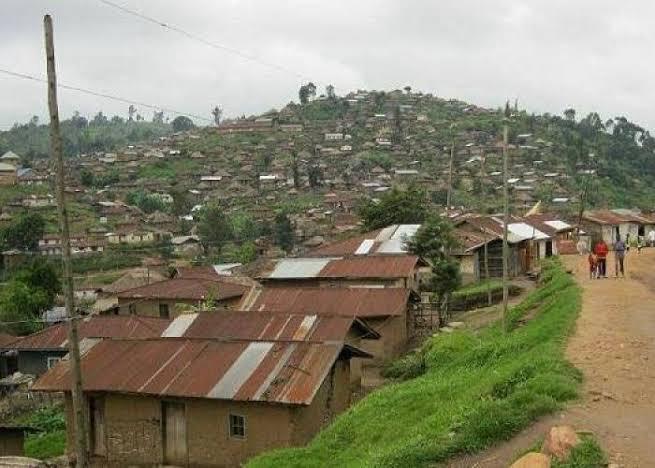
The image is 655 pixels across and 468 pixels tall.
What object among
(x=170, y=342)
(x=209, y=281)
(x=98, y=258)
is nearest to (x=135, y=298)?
(x=209, y=281)

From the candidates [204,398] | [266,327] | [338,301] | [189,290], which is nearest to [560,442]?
[204,398]

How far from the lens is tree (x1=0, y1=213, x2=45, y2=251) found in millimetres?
72188

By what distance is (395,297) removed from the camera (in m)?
29.2

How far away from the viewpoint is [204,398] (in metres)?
17.1

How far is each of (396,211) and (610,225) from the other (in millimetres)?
16387

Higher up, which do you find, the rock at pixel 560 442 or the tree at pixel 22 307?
the rock at pixel 560 442

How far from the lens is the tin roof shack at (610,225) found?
53.9 meters

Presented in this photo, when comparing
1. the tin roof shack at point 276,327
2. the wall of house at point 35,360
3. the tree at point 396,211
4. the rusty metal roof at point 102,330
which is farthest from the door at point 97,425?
the tree at point 396,211

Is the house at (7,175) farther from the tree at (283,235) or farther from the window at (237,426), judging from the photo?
the window at (237,426)

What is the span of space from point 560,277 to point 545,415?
17.3 metres

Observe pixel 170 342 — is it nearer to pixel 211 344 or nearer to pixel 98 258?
pixel 211 344

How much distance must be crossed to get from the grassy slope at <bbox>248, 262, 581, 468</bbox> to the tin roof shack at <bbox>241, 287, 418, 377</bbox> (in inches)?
321

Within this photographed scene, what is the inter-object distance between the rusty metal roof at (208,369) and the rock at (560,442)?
8.36 meters

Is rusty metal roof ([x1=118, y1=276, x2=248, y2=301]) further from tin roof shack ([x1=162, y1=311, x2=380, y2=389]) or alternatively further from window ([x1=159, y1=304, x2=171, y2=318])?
tin roof shack ([x1=162, y1=311, x2=380, y2=389])
